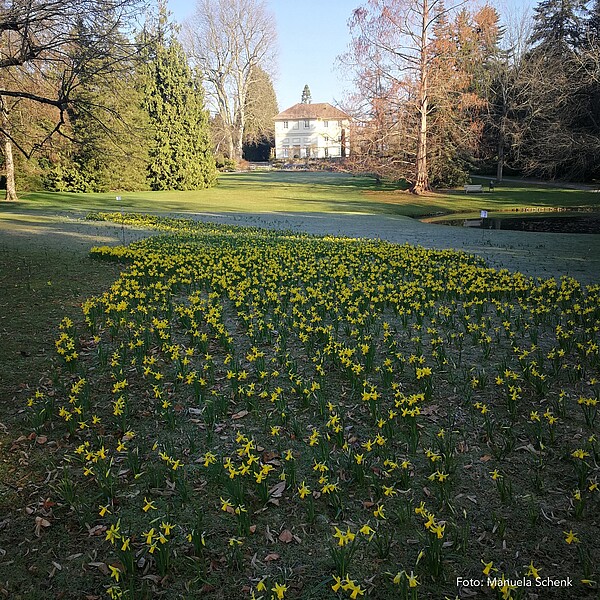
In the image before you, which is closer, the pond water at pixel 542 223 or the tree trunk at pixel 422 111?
the pond water at pixel 542 223

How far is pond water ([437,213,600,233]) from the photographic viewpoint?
57.0 feet

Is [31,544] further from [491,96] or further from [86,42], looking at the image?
[491,96]

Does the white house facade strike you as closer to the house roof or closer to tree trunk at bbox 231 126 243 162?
the house roof

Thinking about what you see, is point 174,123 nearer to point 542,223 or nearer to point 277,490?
point 542,223

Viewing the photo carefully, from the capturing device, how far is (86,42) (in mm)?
8586

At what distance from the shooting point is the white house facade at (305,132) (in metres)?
80.4

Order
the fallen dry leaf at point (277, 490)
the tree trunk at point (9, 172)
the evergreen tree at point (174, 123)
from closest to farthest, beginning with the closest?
the fallen dry leaf at point (277, 490)
the tree trunk at point (9, 172)
the evergreen tree at point (174, 123)

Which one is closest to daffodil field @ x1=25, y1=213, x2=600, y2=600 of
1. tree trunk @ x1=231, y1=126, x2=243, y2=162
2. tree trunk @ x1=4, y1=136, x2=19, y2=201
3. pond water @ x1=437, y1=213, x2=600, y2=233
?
pond water @ x1=437, y1=213, x2=600, y2=233

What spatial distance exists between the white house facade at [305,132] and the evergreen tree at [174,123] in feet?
146

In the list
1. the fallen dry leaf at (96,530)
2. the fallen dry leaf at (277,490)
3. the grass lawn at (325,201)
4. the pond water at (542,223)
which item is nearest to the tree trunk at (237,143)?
the grass lawn at (325,201)

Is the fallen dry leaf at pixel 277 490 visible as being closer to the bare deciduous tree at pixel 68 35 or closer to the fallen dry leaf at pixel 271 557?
the fallen dry leaf at pixel 271 557

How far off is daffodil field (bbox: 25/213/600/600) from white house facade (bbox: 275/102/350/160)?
76.3 m

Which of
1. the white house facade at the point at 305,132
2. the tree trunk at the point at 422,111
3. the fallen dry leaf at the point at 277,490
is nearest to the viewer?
the fallen dry leaf at the point at 277,490

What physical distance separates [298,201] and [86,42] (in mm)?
20413
